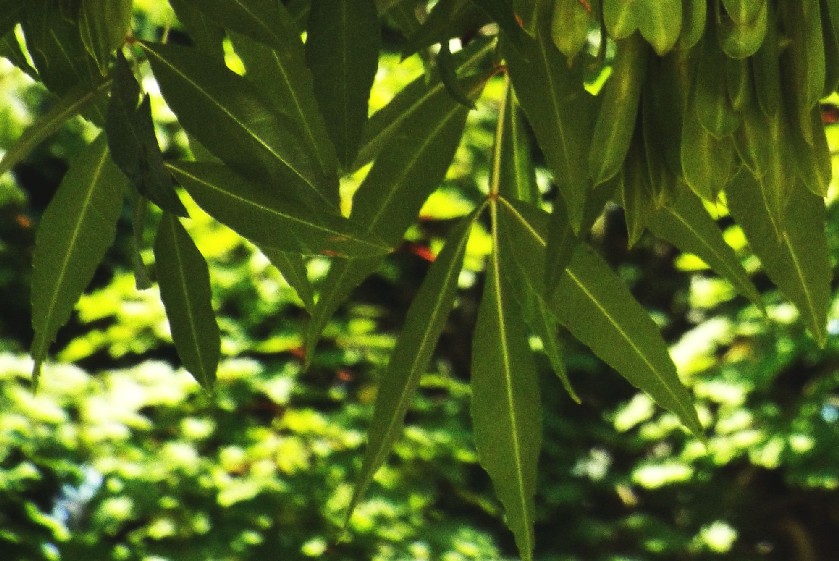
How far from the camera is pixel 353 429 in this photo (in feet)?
8.27

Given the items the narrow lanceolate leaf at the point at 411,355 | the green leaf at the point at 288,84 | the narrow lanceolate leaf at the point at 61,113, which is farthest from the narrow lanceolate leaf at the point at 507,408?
the narrow lanceolate leaf at the point at 61,113

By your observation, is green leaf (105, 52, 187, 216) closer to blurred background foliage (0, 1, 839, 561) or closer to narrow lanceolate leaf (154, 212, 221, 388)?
narrow lanceolate leaf (154, 212, 221, 388)

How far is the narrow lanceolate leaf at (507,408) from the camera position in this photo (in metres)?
0.84

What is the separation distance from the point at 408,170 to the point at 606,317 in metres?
0.17

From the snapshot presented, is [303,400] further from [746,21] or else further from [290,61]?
[746,21]

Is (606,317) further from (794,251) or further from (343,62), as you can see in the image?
(343,62)

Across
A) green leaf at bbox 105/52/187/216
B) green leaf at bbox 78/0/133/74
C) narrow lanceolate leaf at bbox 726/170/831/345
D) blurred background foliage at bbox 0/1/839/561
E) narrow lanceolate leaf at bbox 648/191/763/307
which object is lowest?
green leaf at bbox 105/52/187/216

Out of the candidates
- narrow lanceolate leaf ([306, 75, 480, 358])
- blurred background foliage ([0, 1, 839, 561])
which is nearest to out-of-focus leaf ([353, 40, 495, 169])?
narrow lanceolate leaf ([306, 75, 480, 358])

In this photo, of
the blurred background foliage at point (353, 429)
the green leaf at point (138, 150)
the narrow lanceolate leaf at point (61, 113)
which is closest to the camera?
the green leaf at point (138, 150)

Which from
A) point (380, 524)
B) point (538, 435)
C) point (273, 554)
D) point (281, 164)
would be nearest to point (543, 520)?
point (380, 524)

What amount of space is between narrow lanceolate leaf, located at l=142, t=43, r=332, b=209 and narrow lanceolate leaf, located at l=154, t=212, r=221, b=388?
100 millimetres

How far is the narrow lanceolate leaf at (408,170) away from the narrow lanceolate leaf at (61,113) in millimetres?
195

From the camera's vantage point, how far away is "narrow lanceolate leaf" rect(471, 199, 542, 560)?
2.76 ft

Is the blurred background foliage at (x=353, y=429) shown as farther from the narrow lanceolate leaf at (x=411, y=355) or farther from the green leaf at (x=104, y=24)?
the green leaf at (x=104, y=24)
